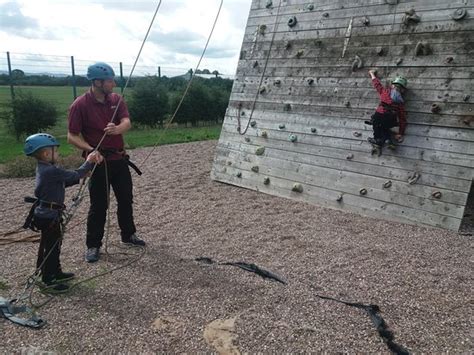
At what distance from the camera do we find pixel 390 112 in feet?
17.7

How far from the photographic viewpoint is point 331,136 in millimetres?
6324

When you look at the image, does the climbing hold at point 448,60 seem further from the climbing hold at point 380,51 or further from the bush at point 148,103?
the bush at point 148,103

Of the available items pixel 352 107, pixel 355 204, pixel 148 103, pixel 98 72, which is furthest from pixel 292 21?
pixel 148 103

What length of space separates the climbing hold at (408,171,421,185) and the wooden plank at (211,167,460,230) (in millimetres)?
349

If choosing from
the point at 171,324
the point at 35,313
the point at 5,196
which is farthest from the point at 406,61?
the point at 5,196

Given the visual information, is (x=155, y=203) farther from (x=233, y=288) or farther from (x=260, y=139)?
(x=233, y=288)

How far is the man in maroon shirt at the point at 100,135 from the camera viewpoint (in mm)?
4094

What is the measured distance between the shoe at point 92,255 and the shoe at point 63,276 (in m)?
0.36

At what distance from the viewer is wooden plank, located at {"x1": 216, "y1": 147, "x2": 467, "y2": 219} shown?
5238mm

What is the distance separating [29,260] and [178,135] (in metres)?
10.3

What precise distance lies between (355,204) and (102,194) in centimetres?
346

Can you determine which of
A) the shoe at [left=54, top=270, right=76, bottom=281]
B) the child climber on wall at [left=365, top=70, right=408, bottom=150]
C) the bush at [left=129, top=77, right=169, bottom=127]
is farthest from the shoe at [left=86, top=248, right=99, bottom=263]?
the bush at [left=129, top=77, right=169, bottom=127]

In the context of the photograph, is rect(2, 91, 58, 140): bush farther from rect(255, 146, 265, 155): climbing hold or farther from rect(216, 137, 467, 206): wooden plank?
rect(255, 146, 265, 155): climbing hold

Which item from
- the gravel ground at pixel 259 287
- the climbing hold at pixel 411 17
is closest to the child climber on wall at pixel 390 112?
the climbing hold at pixel 411 17
